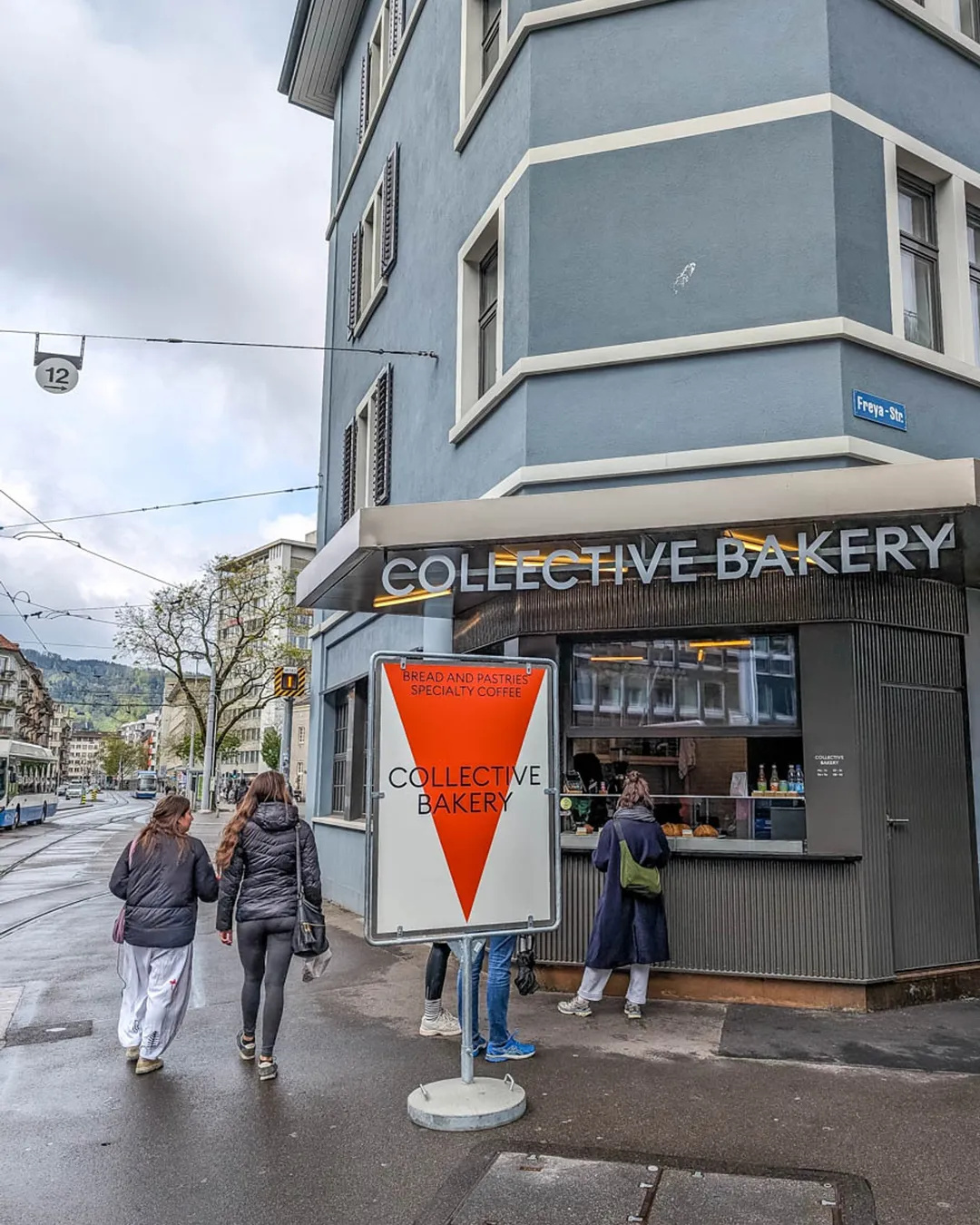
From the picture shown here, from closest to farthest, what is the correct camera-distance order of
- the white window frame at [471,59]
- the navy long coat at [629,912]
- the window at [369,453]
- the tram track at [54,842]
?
the navy long coat at [629,912] < the white window frame at [471,59] < the window at [369,453] < the tram track at [54,842]

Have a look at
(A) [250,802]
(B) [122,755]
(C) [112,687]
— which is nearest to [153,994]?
(A) [250,802]

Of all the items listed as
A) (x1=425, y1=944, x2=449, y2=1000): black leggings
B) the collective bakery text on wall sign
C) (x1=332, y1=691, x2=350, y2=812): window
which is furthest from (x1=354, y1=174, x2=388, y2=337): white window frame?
(x1=425, y1=944, x2=449, y2=1000): black leggings

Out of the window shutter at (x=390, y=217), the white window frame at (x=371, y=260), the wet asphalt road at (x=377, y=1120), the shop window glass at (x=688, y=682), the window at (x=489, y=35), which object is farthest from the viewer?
the white window frame at (x=371, y=260)

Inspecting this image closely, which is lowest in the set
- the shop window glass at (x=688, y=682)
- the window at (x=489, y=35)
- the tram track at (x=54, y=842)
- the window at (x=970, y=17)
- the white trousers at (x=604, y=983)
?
the tram track at (x=54, y=842)

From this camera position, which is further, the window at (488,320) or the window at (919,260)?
the window at (488,320)

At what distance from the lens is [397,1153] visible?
5094 millimetres

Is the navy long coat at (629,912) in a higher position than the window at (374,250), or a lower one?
lower

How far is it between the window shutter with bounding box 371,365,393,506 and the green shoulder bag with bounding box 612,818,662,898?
722 cm

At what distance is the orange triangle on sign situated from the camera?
5.81 m

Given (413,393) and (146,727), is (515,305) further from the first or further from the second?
(146,727)

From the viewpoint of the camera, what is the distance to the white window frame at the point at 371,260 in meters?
15.2

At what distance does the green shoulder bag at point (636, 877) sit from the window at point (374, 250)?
380 inches

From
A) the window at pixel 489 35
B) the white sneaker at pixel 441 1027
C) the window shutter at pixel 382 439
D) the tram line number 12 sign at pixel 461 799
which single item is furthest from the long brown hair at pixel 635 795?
the window at pixel 489 35

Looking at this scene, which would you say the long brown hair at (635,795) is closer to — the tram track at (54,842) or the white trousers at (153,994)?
the white trousers at (153,994)
